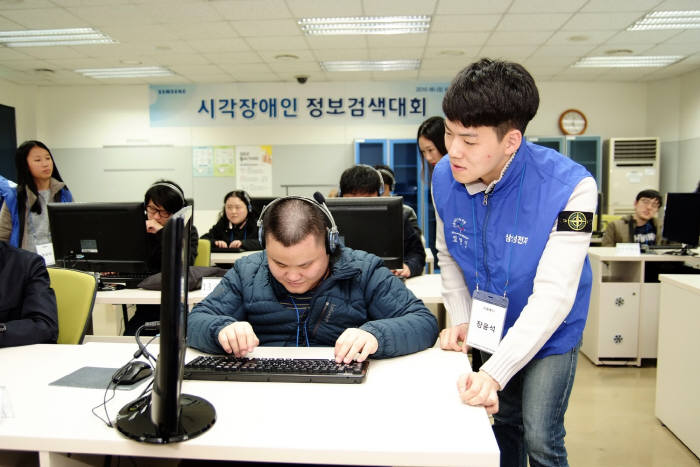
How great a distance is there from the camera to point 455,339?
1.33 meters

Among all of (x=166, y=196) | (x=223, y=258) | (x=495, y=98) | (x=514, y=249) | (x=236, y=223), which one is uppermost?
(x=495, y=98)

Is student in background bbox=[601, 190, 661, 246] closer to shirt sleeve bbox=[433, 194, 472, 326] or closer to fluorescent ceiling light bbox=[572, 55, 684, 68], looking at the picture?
fluorescent ceiling light bbox=[572, 55, 684, 68]

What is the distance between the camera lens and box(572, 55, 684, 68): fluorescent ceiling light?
18.9 ft

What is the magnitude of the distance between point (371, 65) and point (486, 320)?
539cm

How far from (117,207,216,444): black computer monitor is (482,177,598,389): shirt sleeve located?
0.60 m

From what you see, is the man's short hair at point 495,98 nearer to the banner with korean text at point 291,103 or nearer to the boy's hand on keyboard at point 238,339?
the boy's hand on keyboard at point 238,339

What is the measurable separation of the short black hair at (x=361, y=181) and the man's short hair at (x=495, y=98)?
1.43 metres

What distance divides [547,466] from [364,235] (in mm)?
1267

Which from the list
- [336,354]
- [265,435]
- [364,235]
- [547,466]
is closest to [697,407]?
[547,466]

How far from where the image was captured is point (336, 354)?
46.5 inches

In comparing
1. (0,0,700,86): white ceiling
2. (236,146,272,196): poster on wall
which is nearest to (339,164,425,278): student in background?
(0,0,700,86): white ceiling

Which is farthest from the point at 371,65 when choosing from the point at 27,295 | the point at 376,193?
the point at 27,295

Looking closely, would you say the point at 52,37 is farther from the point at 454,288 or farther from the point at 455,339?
the point at 455,339

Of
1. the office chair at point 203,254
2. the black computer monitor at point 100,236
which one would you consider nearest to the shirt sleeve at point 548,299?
the black computer monitor at point 100,236
